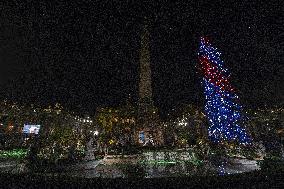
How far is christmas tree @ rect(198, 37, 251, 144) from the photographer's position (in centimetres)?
2448

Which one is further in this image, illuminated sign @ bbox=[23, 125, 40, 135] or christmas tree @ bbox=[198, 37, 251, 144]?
illuminated sign @ bbox=[23, 125, 40, 135]

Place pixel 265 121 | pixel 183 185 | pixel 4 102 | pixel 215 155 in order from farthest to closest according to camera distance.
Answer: pixel 265 121, pixel 4 102, pixel 215 155, pixel 183 185

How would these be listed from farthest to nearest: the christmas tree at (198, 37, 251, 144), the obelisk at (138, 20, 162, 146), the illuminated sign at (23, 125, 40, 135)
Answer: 1. the illuminated sign at (23, 125, 40, 135)
2. the obelisk at (138, 20, 162, 146)
3. the christmas tree at (198, 37, 251, 144)

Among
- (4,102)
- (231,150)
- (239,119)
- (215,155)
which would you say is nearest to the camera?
(215,155)

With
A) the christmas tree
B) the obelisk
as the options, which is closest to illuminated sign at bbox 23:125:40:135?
the obelisk

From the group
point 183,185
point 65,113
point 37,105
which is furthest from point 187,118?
point 183,185

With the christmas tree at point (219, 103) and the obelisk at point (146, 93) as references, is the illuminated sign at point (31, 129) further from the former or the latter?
the christmas tree at point (219, 103)

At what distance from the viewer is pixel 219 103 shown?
83.0 ft

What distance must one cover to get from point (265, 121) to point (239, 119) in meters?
25.4

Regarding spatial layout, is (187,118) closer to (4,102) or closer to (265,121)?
(265,121)

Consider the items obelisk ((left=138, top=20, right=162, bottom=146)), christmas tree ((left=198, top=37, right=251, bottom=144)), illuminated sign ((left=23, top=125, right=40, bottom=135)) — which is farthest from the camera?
illuminated sign ((left=23, top=125, right=40, bottom=135))

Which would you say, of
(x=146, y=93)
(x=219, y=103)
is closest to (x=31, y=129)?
(x=146, y=93)

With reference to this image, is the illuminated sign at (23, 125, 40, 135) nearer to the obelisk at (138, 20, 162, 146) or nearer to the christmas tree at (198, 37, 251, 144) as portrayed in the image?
the obelisk at (138, 20, 162, 146)

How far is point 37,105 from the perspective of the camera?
146 ft
